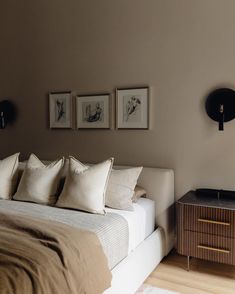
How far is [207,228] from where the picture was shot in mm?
2492

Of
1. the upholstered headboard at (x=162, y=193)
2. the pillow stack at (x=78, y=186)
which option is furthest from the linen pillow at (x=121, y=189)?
the upholstered headboard at (x=162, y=193)

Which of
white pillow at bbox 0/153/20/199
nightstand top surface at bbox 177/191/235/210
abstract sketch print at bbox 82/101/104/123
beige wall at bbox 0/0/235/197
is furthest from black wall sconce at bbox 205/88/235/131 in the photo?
white pillow at bbox 0/153/20/199

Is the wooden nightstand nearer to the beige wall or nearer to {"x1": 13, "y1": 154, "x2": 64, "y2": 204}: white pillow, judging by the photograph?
the beige wall

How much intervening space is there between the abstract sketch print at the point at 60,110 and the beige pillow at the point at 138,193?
131 cm

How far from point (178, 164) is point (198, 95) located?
0.70 m

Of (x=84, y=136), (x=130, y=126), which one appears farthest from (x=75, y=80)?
(x=130, y=126)

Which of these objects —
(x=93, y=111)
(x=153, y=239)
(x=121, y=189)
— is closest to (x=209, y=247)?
(x=153, y=239)

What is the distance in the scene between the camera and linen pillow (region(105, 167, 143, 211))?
8.38 feet

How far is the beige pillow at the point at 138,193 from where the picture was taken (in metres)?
2.71

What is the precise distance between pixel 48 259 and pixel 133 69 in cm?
216

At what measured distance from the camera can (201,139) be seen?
9.39 feet

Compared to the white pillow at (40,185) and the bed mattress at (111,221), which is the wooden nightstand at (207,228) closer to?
the bed mattress at (111,221)

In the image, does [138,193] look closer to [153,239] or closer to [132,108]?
[153,239]

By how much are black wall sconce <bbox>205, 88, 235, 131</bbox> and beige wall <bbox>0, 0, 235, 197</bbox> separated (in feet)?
0.26
